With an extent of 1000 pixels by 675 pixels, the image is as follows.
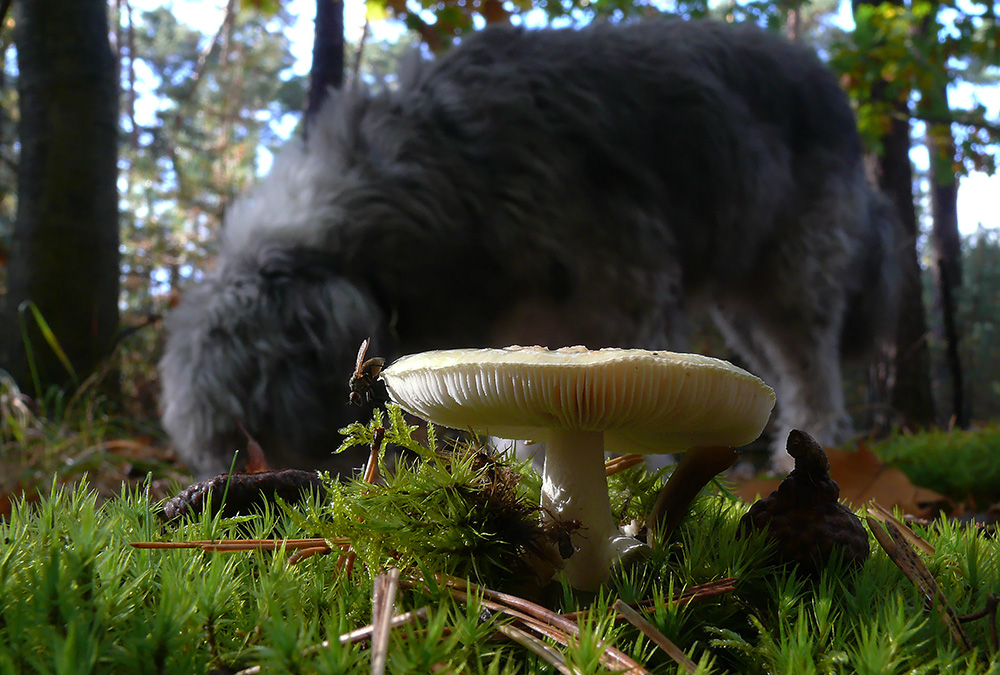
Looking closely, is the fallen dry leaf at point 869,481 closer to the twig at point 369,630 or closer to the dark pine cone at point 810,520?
the dark pine cone at point 810,520

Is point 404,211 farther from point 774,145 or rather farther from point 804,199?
point 804,199

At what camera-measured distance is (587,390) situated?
2.83 feet

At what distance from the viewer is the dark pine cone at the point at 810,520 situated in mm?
967

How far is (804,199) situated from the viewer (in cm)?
379

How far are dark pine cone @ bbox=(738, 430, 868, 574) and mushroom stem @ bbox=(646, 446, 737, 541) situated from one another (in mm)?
87

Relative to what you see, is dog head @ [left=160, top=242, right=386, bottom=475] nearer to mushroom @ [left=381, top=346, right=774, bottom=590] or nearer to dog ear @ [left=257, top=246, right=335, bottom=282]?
dog ear @ [left=257, top=246, right=335, bottom=282]

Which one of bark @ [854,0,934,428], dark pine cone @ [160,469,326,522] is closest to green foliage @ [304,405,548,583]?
dark pine cone @ [160,469,326,522]

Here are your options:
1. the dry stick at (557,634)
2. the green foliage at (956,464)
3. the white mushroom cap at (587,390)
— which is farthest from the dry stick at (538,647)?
the green foliage at (956,464)

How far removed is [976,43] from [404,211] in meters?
4.01

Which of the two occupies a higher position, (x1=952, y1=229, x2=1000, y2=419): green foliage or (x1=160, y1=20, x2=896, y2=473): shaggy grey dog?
(x1=160, y1=20, x2=896, y2=473): shaggy grey dog

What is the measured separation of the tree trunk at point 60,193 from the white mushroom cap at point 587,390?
3.28 meters

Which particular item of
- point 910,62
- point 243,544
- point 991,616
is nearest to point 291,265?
point 243,544

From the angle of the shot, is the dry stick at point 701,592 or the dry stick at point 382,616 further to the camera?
the dry stick at point 701,592

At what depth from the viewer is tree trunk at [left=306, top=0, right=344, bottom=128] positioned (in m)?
5.80
